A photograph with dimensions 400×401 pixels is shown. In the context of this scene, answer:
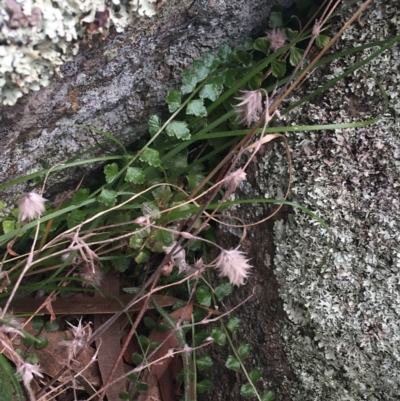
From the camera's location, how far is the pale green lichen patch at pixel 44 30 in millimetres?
805

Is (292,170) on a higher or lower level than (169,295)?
higher

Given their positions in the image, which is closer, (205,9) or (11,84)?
(11,84)

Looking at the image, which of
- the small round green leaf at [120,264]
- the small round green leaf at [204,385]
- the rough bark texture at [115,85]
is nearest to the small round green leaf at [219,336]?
the small round green leaf at [204,385]

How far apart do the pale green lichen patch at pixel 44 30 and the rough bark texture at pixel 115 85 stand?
0.07 metres

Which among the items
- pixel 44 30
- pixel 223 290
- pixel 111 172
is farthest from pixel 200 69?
pixel 223 290

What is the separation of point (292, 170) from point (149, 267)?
0.48 meters

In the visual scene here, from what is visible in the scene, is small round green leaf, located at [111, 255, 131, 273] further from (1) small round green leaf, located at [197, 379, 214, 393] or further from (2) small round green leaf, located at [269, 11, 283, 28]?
(2) small round green leaf, located at [269, 11, 283, 28]

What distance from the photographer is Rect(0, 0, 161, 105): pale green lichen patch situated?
805 mm

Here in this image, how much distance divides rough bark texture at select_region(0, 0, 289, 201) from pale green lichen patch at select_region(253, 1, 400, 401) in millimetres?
275

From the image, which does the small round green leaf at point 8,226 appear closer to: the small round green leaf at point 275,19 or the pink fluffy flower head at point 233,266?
the pink fluffy flower head at point 233,266

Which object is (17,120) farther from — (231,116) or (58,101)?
(231,116)

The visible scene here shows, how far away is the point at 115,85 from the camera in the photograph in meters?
1.16

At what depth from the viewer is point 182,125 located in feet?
4.02

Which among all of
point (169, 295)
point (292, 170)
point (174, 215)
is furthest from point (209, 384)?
point (292, 170)
